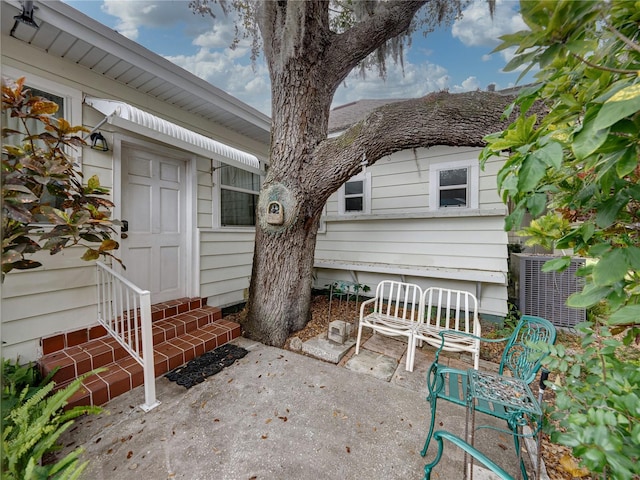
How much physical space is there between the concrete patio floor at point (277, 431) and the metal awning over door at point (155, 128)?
2581mm

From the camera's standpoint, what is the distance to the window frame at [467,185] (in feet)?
13.3

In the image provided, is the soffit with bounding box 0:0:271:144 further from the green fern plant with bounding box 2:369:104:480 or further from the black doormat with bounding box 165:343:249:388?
the black doormat with bounding box 165:343:249:388

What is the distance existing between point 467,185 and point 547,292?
6.62 ft

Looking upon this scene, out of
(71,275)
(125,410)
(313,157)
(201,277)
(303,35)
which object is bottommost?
(125,410)

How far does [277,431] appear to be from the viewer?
1.99 meters

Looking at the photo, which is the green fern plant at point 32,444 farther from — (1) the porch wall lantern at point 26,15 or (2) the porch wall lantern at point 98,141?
(1) the porch wall lantern at point 26,15

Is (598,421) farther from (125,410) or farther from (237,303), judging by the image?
(237,303)

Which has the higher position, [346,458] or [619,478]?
[619,478]

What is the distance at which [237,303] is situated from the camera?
15.1 feet

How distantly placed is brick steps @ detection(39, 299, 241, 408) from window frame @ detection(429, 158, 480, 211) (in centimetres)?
389

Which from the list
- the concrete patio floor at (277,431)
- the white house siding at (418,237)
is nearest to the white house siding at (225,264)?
the white house siding at (418,237)

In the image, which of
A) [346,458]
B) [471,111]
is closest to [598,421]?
[346,458]

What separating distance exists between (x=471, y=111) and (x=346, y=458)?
10.3 feet

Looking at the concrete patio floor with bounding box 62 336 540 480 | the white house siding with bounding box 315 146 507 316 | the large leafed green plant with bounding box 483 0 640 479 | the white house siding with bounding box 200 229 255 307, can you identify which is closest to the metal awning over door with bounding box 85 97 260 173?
the white house siding with bounding box 200 229 255 307
